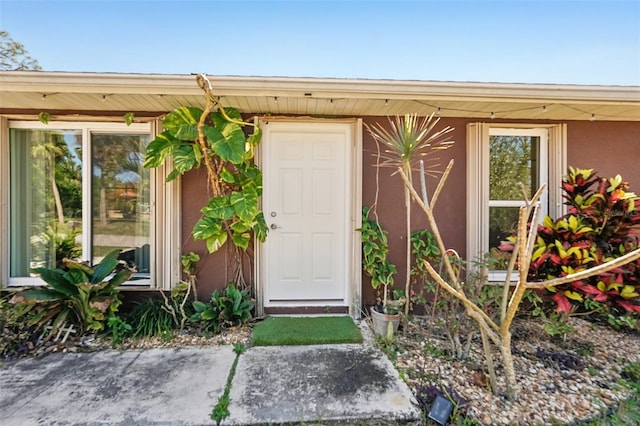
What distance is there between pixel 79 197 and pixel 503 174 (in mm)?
4911

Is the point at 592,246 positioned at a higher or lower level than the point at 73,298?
higher

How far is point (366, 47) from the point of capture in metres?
5.56

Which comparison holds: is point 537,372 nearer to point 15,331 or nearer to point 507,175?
point 507,175

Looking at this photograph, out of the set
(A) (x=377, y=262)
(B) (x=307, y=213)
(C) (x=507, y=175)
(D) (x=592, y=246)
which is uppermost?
(C) (x=507, y=175)

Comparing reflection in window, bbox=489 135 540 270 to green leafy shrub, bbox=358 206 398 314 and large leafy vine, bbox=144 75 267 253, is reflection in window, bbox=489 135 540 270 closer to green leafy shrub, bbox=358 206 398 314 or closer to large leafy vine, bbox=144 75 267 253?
green leafy shrub, bbox=358 206 398 314

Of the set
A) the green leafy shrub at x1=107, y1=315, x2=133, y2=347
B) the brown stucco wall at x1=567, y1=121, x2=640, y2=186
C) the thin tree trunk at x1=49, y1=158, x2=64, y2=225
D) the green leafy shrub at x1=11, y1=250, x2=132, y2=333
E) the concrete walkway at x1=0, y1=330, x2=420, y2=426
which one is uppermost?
the brown stucco wall at x1=567, y1=121, x2=640, y2=186

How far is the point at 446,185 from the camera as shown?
359 cm

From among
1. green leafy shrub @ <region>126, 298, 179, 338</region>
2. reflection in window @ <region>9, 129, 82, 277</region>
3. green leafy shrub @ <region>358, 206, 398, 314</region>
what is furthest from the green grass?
reflection in window @ <region>9, 129, 82, 277</region>

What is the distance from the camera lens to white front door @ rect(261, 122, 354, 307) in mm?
3518

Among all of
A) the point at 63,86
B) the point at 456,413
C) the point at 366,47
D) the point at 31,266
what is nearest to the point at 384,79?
the point at 456,413

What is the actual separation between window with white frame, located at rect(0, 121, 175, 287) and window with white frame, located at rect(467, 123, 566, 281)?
3.48 m

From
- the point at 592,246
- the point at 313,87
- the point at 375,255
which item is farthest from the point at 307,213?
the point at 592,246

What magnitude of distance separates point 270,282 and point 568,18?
20.3ft

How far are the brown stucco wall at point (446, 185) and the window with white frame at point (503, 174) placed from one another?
112 millimetres
